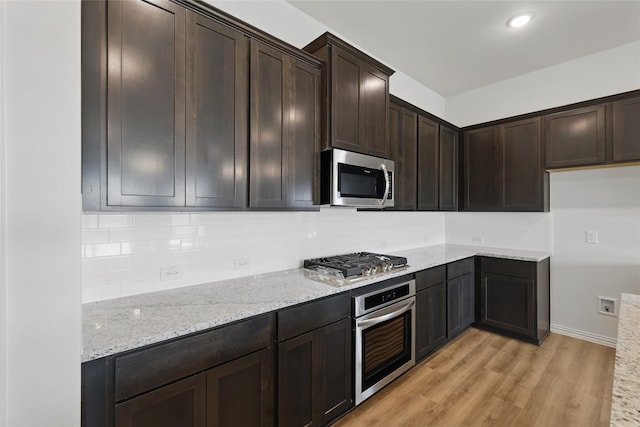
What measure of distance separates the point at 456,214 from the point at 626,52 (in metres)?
2.31

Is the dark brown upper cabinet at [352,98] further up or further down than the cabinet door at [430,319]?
further up

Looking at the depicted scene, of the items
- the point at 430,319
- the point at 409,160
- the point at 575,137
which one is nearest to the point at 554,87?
the point at 575,137

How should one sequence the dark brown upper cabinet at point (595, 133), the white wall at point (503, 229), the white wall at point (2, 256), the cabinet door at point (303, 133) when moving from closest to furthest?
1. the white wall at point (2, 256)
2. the cabinet door at point (303, 133)
3. the dark brown upper cabinet at point (595, 133)
4. the white wall at point (503, 229)

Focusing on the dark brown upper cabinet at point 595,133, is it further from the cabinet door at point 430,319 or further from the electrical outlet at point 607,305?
the cabinet door at point 430,319

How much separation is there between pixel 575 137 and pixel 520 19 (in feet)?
4.33

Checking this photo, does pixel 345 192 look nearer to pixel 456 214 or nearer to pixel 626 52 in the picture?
pixel 456 214

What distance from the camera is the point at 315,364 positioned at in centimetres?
173

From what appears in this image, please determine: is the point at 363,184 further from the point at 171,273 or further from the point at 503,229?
the point at 503,229

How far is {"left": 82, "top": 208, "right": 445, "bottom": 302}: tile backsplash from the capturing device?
154 centimetres

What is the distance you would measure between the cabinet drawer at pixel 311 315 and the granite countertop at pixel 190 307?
0.05 meters

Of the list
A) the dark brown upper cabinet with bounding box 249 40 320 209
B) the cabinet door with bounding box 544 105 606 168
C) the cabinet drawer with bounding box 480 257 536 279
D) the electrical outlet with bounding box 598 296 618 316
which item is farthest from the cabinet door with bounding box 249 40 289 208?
the electrical outlet with bounding box 598 296 618 316

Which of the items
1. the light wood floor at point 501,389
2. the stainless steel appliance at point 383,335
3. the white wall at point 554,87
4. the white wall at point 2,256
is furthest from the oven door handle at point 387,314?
the white wall at point 554,87

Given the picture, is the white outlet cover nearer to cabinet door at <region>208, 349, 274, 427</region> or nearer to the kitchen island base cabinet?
the kitchen island base cabinet

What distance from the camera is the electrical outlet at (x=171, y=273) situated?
68.0 inches
